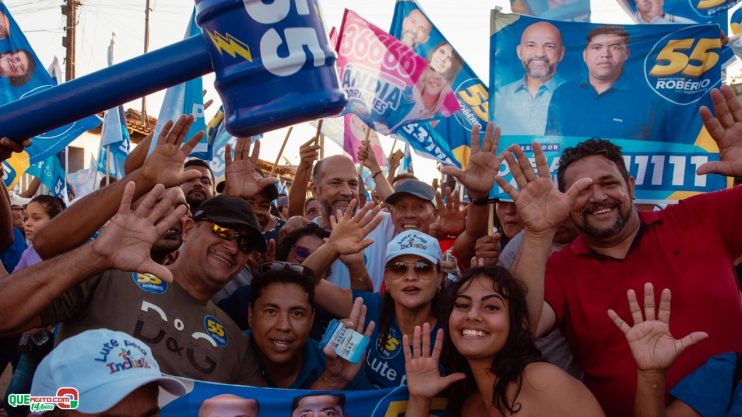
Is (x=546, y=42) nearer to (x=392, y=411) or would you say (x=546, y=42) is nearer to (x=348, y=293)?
(x=348, y=293)

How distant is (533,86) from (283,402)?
287 centimetres

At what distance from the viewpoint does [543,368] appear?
8.49 feet

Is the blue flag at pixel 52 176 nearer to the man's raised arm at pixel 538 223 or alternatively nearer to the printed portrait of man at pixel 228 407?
the printed portrait of man at pixel 228 407

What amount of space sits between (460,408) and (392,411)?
32 cm

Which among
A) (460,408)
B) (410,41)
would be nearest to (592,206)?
(460,408)

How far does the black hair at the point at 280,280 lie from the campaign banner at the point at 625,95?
1.68 meters

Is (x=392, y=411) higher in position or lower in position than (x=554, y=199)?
lower

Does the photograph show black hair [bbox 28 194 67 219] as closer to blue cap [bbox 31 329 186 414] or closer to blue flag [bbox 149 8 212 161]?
blue flag [bbox 149 8 212 161]

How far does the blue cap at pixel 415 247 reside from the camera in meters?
3.50

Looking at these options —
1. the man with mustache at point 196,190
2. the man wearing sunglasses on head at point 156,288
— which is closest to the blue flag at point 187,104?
the man with mustache at point 196,190

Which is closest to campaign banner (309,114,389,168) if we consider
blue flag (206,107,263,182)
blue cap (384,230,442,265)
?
blue flag (206,107,263,182)

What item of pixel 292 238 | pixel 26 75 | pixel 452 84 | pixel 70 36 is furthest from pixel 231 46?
pixel 70 36

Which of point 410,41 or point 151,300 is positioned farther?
point 410,41

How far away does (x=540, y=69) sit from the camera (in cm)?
463
